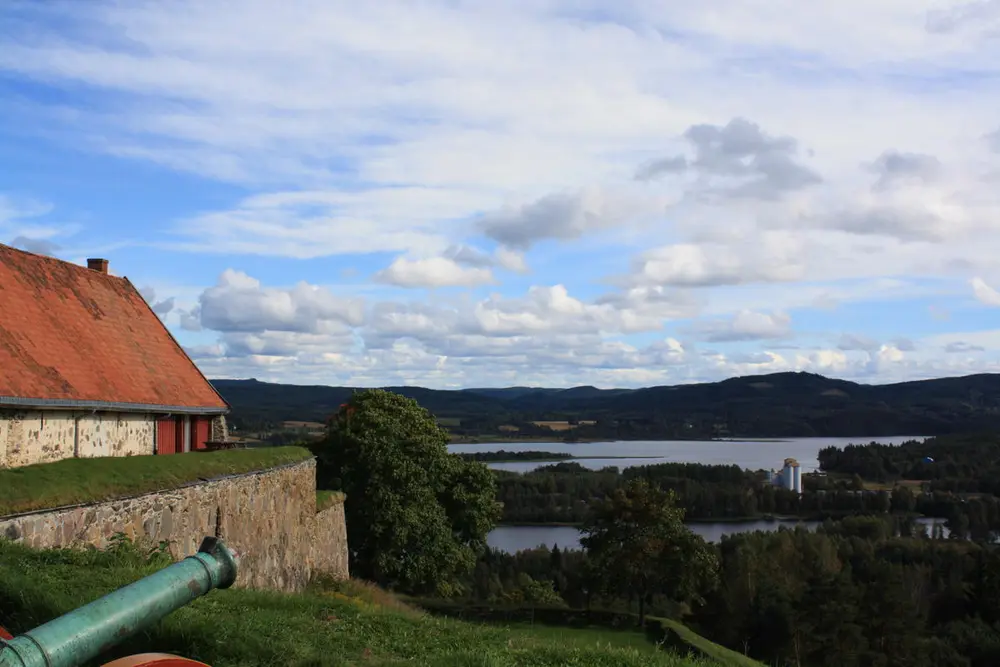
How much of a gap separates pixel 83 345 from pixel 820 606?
121ft

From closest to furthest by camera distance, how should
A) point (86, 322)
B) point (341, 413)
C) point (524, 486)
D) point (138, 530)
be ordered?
point (138, 530)
point (86, 322)
point (341, 413)
point (524, 486)

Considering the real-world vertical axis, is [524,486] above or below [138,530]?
below

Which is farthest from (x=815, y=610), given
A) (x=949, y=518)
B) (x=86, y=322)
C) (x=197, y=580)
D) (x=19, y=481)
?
(x=949, y=518)

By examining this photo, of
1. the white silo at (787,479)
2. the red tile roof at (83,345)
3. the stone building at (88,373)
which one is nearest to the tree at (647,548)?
the stone building at (88,373)

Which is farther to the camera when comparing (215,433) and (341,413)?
(341,413)

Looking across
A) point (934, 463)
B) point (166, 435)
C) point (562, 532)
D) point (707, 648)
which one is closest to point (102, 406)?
point (166, 435)

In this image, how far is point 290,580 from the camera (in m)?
18.8

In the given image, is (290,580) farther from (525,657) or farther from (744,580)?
(744,580)

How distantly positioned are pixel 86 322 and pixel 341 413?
15.8 meters

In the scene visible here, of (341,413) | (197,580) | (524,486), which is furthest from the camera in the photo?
(524,486)

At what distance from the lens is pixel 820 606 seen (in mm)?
41562

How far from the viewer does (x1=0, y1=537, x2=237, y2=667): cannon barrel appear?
401 centimetres

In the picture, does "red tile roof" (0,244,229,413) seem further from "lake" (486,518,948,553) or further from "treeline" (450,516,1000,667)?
"lake" (486,518,948,553)

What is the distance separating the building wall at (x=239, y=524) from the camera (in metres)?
10.8
